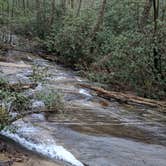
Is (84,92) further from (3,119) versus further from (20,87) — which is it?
(3,119)

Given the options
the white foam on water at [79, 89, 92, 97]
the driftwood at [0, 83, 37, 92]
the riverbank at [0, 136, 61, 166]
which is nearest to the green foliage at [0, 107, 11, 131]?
the riverbank at [0, 136, 61, 166]

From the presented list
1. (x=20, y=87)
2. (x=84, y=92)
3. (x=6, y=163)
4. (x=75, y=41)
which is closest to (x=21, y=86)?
(x=20, y=87)

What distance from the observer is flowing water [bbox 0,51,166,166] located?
22.5ft

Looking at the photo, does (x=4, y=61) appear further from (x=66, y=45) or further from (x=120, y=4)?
(x=120, y=4)

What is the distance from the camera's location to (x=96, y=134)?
27.3 ft

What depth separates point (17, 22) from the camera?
2669 centimetres

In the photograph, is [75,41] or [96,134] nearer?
[96,134]

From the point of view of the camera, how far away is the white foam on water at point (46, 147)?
667cm

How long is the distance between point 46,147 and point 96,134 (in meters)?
1.48

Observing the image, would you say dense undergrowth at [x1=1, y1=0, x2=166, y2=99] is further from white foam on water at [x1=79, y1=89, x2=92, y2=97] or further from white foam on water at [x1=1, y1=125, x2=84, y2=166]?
white foam on water at [x1=1, y1=125, x2=84, y2=166]

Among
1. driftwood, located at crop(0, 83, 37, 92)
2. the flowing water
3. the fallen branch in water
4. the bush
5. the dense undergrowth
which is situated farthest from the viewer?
the bush

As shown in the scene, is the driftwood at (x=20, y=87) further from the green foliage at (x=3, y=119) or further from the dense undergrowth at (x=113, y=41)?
the dense undergrowth at (x=113, y=41)

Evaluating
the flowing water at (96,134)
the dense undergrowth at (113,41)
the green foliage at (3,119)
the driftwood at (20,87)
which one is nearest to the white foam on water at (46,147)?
the flowing water at (96,134)

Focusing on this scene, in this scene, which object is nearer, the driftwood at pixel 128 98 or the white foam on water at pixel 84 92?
the driftwood at pixel 128 98
